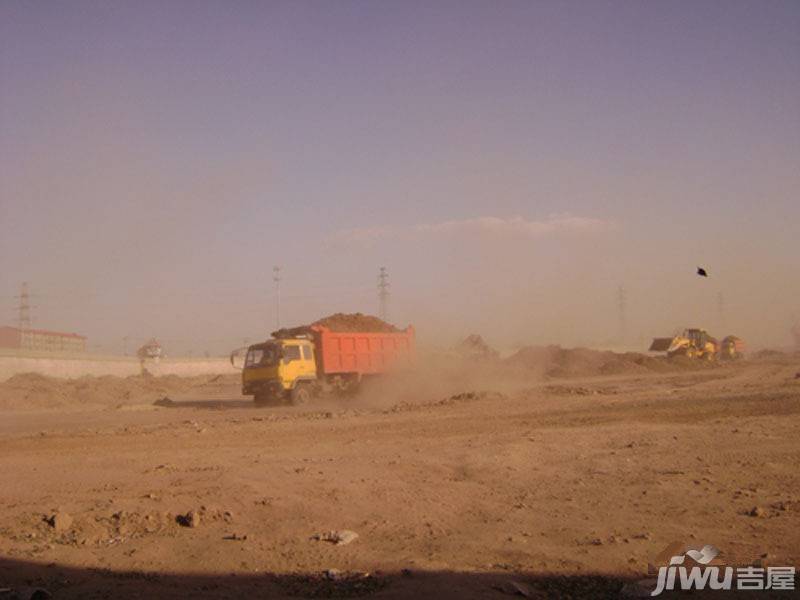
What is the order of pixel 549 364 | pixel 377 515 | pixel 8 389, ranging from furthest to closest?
pixel 549 364, pixel 8 389, pixel 377 515

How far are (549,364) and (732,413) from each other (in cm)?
3078

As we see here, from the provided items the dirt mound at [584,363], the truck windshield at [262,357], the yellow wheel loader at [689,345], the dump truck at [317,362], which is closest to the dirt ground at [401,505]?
the dump truck at [317,362]

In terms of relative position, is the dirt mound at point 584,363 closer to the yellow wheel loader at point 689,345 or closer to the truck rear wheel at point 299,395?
the yellow wheel loader at point 689,345

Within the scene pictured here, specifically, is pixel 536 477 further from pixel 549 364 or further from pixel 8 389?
pixel 549 364

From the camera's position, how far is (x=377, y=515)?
8.19 meters

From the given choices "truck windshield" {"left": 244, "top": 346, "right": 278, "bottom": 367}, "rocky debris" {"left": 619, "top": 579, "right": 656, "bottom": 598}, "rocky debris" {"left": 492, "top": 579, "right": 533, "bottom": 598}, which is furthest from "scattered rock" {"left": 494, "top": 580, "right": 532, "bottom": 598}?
"truck windshield" {"left": 244, "top": 346, "right": 278, "bottom": 367}

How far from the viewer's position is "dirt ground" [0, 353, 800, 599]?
619cm

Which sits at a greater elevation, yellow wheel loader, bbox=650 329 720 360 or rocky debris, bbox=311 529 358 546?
yellow wheel loader, bbox=650 329 720 360

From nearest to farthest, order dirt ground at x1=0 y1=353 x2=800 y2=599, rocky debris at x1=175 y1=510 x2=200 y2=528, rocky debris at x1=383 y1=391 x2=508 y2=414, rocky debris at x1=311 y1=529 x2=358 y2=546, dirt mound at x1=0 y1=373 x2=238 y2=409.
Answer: dirt ground at x1=0 y1=353 x2=800 y2=599
rocky debris at x1=311 y1=529 x2=358 y2=546
rocky debris at x1=175 y1=510 x2=200 y2=528
rocky debris at x1=383 y1=391 x2=508 y2=414
dirt mound at x1=0 y1=373 x2=238 y2=409

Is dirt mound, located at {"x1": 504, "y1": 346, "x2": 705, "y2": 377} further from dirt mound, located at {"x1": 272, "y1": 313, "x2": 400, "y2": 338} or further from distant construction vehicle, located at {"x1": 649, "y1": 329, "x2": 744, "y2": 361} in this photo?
Result: dirt mound, located at {"x1": 272, "y1": 313, "x2": 400, "y2": 338}

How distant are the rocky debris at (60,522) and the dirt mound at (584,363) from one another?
113 feet

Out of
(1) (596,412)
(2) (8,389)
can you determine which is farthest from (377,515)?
(2) (8,389)

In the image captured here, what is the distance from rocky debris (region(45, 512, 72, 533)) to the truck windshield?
17591 millimetres

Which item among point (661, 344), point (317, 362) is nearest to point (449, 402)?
point (317, 362)
